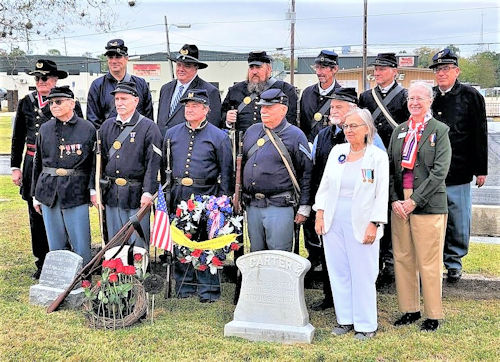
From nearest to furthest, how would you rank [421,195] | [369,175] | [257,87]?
[369,175] → [421,195] → [257,87]

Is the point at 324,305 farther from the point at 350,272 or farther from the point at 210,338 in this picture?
the point at 210,338

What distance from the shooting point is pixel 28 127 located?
686cm

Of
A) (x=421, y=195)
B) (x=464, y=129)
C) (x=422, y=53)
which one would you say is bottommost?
(x=421, y=195)

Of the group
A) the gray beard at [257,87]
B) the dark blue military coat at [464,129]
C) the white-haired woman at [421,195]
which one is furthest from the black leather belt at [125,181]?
the dark blue military coat at [464,129]

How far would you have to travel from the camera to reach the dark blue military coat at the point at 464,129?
19.8 feet

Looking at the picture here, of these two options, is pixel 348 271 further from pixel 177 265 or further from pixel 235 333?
pixel 177 265

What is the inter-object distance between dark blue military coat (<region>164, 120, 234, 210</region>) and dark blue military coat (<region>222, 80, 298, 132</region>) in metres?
0.59

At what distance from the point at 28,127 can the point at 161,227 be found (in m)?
2.30

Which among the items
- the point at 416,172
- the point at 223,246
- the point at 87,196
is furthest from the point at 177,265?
the point at 416,172

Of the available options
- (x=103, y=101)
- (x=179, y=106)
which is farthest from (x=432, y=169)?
(x=103, y=101)

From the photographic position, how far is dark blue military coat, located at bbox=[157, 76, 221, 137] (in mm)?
6652

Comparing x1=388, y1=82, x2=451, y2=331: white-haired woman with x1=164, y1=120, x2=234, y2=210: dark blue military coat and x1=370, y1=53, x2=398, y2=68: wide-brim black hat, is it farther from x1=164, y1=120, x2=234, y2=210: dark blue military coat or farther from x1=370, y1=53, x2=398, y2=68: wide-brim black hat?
x1=164, y1=120, x2=234, y2=210: dark blue military coat

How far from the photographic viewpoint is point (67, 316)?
18.0 ft

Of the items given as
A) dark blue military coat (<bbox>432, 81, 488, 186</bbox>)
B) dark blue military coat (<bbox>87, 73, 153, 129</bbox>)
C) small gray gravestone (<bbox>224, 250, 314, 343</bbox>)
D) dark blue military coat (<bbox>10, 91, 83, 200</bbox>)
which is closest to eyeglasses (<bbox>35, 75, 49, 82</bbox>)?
dark blue military coat (<bbox>10, 91, 83, 200</bbox>)
